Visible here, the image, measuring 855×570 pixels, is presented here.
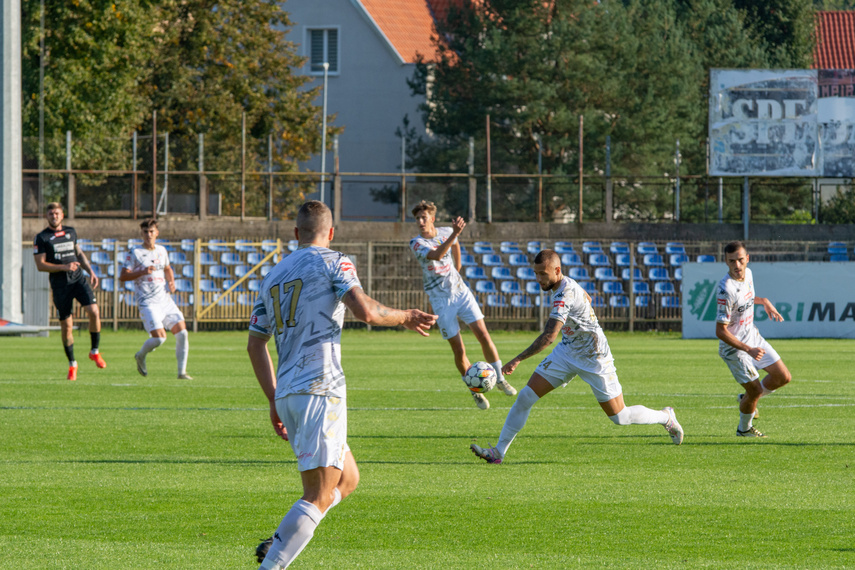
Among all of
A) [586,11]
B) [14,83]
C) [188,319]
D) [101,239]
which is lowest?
[188,319]

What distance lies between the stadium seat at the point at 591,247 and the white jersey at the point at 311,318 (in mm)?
26452

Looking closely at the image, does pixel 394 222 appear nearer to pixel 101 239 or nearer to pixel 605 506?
pixel 101 239

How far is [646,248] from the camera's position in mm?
31391

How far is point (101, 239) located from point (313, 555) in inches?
1060

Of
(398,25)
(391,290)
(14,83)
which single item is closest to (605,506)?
(14,83)

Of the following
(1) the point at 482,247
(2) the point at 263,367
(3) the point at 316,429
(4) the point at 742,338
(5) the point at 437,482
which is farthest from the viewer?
(1) the point at 482,247

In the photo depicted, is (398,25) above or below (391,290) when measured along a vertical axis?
above

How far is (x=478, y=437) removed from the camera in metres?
10.6

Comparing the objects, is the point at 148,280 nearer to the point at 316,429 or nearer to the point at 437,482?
the point at 437,482

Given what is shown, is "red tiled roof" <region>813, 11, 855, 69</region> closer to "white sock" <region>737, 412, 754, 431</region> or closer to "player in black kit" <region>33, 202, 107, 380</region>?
"player in black kit" <region>33, 202, 107, 380</region>

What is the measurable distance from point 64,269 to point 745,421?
9726 millimetres

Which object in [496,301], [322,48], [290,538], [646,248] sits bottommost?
[496,301]

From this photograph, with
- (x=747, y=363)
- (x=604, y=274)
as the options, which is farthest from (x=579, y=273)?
(x=747, y=363)

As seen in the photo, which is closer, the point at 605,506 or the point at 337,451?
the point at 337,451
